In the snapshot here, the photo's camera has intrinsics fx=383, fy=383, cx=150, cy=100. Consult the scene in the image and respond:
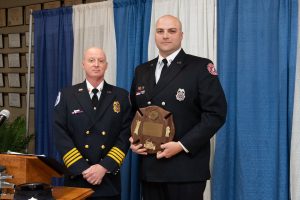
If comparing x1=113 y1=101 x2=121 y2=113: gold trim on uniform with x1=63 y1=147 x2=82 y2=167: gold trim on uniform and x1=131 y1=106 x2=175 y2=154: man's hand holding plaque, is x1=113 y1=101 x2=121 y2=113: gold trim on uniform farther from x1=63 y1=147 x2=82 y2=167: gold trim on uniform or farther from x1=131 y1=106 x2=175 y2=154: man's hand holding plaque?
x1=63 y1=147 x2=82 y2=167: gold trim on uniform

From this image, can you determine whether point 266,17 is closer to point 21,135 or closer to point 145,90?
point 145,90

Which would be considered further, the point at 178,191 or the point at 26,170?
the point at 178,191

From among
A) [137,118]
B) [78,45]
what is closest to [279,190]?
[137,118]

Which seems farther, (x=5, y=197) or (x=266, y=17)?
(x=266, y=17)

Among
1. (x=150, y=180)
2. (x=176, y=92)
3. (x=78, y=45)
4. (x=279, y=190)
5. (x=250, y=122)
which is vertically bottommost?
(x=279, y=190)

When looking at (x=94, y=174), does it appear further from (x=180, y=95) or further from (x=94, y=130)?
(x=180, y=95)

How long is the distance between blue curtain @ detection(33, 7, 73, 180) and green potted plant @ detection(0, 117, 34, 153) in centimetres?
23

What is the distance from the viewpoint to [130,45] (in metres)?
3.41

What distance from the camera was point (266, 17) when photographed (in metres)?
2.69

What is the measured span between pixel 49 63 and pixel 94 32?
2.14ft

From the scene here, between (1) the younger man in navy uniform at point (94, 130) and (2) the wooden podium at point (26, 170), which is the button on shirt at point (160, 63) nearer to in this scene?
(1) the younger man in navy uniform at point (94, 130)

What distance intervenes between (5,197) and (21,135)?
239 cm

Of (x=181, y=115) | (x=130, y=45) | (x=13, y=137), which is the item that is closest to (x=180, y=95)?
(x=181, y=115)

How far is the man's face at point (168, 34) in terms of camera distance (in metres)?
2.20
